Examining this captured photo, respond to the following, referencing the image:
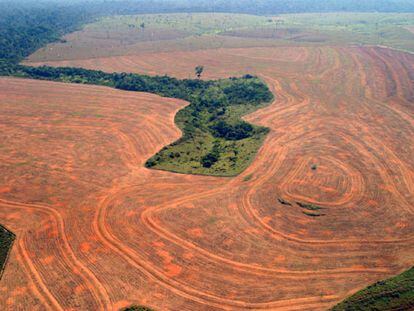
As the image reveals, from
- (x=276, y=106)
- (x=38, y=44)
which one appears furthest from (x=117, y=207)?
(x=38, y=44)

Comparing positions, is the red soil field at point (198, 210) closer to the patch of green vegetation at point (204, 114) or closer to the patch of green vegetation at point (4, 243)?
the patch of green vegetation at point (4, 243)

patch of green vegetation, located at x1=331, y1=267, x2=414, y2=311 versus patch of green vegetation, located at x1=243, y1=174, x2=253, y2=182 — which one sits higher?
patch of green vegetation, located at x1=243, y1=174, x2=253, y2=182

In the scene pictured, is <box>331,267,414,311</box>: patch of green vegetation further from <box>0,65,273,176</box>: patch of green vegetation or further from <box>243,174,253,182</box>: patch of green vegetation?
<box>0,65,273,176</box>: patch of green vegetation

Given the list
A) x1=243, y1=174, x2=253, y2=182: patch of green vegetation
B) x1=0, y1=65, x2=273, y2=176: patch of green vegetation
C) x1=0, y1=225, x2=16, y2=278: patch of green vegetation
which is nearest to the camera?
x1=0, y1=225, x2=16, y2=278: patch of green vegetation

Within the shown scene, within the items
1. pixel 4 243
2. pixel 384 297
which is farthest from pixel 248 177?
pixel 4 243

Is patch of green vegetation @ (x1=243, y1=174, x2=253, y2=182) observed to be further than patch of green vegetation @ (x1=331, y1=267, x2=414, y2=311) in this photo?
Yes

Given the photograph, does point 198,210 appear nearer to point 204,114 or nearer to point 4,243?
point 4,243

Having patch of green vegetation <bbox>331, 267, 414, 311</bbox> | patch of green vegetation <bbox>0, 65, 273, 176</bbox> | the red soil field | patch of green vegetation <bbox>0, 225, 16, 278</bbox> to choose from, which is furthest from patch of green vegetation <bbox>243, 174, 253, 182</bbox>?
patch of green vegetation <bbox>0, 225, 16, 278</bbox>

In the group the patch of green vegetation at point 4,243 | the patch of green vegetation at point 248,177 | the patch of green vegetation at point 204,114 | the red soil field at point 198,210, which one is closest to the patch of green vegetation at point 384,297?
the red soil field at point 198,210
